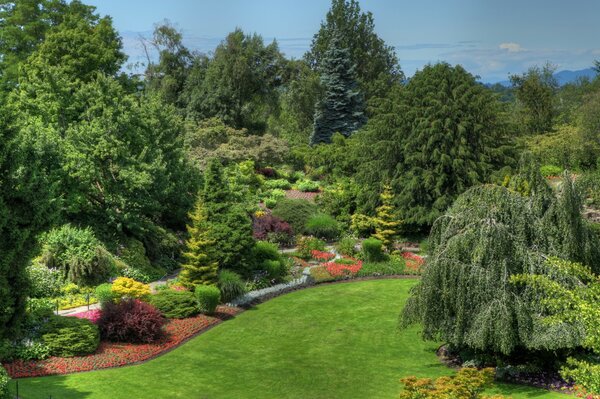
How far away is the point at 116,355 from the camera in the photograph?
17578mm

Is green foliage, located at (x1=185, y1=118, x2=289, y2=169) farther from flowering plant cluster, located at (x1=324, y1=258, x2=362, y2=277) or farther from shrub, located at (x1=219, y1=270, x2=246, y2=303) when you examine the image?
shrub, located at (x1=219, y1=270, x2=246, y2=303)

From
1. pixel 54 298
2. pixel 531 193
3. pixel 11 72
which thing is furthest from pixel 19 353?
pixel 11 72

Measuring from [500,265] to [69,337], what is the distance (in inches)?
488

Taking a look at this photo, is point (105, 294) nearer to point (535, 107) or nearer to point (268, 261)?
point (268, 261)

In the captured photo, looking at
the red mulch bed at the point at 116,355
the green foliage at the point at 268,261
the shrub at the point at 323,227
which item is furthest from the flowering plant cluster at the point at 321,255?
the red mulch bed at the point at 116,355

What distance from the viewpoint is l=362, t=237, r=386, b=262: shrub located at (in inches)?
1173

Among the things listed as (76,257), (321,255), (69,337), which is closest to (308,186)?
(321,255)

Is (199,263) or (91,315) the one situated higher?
(199,263)

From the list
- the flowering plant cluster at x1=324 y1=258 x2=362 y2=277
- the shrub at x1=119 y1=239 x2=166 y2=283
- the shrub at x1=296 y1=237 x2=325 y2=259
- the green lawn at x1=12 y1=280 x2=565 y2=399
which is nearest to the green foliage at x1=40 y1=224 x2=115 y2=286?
the shrub at x1=119 y1=239 x2=166 y2=283

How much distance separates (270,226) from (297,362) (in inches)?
592

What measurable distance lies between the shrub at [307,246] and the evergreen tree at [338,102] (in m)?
27.3

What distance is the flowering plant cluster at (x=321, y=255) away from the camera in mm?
30502

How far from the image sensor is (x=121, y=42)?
4419 centimetres

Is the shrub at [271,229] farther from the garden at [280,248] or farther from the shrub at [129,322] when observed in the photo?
the shrub at [129,322]
